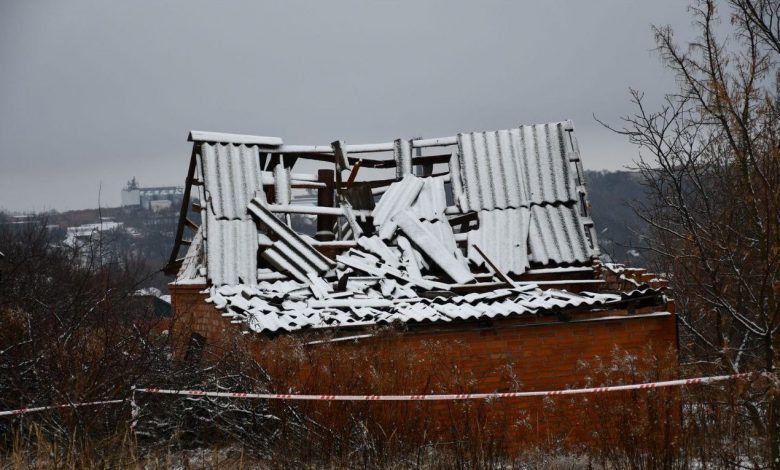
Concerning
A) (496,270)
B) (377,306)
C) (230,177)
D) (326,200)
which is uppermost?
(230,177)

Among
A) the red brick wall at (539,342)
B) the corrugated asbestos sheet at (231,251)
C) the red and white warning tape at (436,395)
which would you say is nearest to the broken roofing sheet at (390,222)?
the corrugated asbestos sheet at (231,251)

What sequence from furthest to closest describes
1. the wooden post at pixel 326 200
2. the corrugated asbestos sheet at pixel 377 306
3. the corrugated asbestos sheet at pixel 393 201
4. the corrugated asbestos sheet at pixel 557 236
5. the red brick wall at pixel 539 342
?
the wooden post at pixel 326 200, the corrugated asbestos sheet at pixel 393 201, the corrugated asbestos sheet at pixel 557 236, the red brick wall at pixel 539 342, the corrugated asbestos sheet at pixel 377 306

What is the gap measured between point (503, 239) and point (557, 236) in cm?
87

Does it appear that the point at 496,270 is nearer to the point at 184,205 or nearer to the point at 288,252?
the point at 288,252

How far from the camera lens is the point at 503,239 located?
13375mm

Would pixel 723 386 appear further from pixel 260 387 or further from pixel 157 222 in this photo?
pixel 157 222

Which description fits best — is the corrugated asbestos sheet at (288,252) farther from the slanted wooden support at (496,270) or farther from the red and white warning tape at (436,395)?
the red and white warning tape at (436,395)

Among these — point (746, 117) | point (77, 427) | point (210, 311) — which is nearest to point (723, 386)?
point (746, 117)

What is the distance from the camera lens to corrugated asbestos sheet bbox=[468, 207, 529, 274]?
13000 mm

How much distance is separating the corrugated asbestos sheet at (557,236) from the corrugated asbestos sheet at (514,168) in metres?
0.21

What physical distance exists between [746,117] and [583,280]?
5.94 m

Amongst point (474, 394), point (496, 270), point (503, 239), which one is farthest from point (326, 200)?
point (474, 394)

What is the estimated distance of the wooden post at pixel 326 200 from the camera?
47.2 ft

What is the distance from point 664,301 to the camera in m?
10.3
